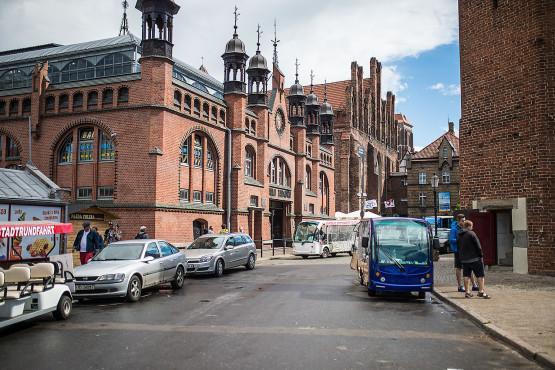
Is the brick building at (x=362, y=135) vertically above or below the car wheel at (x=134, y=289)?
above

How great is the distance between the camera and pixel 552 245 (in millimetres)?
16328

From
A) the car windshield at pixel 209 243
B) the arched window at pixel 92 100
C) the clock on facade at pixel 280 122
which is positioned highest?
the clock on facade at pixel 280 122

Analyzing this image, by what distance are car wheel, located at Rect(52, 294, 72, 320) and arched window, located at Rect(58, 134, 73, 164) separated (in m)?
18.8

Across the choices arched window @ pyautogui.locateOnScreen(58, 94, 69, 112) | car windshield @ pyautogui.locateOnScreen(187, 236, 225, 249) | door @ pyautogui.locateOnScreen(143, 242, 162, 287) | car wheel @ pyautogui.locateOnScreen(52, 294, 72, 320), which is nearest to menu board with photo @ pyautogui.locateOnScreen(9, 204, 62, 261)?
door @ pyautogui.locateOnScreen(143, 242, 162, 287)

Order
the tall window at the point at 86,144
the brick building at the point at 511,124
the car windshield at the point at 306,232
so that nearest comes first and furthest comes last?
the brick building at the point at 511,124, the tall window at the point at 86,144, the car windshield at the point at 306,232

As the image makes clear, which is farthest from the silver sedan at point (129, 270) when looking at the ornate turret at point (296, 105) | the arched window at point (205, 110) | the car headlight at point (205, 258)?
the ornate turret at point (296, 105)

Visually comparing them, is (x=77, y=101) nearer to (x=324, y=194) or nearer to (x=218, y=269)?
(x=218, y=269)

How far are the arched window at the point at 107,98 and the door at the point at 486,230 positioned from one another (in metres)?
17.9

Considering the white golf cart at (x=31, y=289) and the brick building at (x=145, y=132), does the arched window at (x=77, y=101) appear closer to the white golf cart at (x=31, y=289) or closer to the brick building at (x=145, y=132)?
the brick building at (x=145, y=132)

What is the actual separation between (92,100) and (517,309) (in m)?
22.9

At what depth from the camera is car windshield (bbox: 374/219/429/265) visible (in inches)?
505

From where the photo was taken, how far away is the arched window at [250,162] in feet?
115

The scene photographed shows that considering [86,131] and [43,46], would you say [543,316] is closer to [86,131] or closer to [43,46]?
[86,131]

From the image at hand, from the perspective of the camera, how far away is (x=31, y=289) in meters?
9.20
